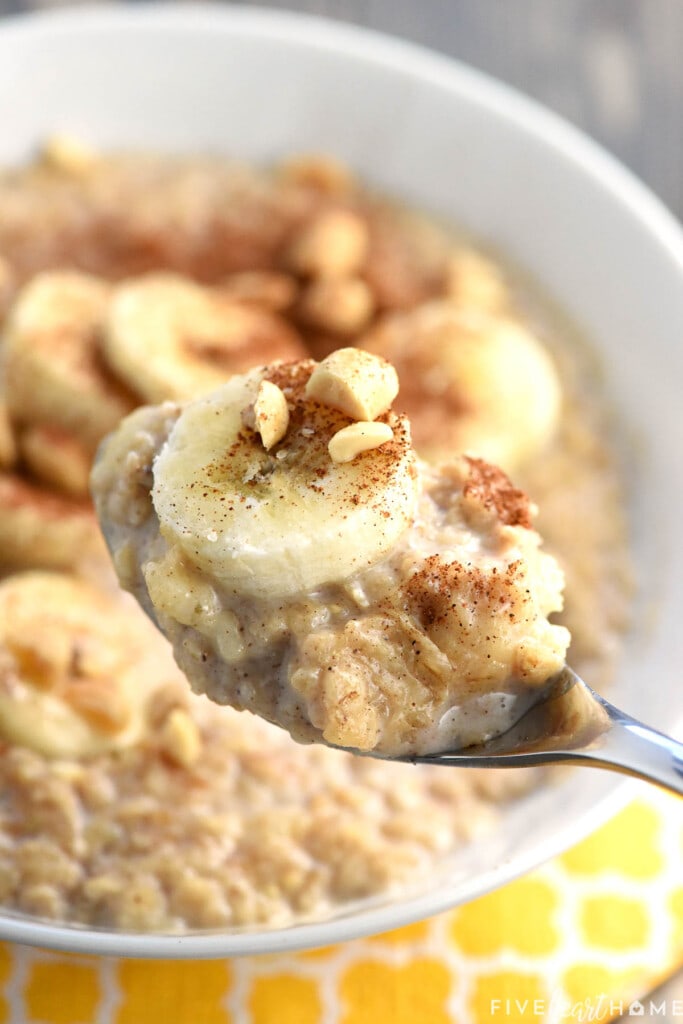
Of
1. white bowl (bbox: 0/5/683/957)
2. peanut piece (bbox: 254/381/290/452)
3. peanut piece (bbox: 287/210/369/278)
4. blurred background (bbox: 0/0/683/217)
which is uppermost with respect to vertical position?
blurred background (bbox: 0/0/683/217)

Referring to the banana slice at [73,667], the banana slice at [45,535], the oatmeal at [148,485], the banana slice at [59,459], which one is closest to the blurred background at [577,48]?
the oatmeal at [148,485]

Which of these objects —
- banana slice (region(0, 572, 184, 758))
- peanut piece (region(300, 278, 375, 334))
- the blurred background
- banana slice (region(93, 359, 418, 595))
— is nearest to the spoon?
banana slice (region(93, 359, 418, 595))

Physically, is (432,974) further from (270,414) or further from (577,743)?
(270,414)

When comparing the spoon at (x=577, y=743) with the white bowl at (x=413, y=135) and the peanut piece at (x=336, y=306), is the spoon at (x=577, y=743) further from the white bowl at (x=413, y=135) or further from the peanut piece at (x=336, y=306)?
the peanut piece at (x=336, y=306)

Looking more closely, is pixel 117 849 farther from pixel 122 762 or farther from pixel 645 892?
pixel 645 892

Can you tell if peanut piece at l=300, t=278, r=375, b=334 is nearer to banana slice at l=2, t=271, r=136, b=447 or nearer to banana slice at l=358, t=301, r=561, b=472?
banana slice at l=358, t=301, r=561, b=472

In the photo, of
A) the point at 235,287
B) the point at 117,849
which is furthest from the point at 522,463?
the point at 117,849
